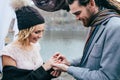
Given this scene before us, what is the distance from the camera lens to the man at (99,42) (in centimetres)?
251

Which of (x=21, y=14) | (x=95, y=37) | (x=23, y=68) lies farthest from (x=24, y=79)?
(x=95, y=37)

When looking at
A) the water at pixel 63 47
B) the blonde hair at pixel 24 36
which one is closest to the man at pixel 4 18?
the blonde hair at pixel 24 36

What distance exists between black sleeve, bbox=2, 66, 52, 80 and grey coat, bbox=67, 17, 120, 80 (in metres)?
0.55

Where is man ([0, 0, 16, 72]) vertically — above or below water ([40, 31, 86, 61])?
above

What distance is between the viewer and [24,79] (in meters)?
3.13

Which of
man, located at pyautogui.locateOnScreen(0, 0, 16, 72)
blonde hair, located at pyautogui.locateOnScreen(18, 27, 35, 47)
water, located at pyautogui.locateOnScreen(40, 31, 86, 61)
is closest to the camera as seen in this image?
blonde hair, located at pyautogui.locateOnScreen(18, 27, 35, 47)

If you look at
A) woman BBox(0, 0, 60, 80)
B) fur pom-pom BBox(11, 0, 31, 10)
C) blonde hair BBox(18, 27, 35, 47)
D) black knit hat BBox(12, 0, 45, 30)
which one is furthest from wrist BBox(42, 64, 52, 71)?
fur pom-pom BBox(11, 0, 31, 10)

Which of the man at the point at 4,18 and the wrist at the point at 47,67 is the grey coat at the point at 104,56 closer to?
the wrist at the point at 47,67

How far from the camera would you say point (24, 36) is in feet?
10.8

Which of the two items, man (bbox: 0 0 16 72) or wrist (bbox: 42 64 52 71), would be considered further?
man (bbox: 0 0 16 72)

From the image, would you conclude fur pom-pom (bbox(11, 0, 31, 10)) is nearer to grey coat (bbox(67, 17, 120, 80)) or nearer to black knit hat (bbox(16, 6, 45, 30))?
black knit hat (bbox(16, 6, 45, 30))

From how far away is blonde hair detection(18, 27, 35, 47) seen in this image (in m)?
3.27

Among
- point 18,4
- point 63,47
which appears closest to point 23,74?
point 18,4

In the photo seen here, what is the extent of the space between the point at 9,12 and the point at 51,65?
77cm
